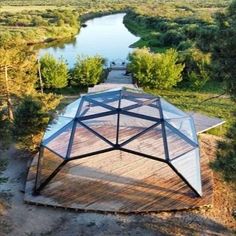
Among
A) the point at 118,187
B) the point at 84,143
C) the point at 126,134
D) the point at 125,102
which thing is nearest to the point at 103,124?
the point at 126,134

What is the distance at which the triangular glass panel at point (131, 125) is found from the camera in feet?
59.7

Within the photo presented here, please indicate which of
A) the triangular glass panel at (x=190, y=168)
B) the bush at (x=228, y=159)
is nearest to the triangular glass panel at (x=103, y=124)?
the triangular glass panel at (x=190, y=168)

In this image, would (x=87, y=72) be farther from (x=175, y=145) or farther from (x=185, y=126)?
(x=175, y=145)

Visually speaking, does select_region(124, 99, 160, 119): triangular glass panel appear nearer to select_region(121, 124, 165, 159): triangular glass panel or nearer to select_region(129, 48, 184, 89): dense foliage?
select_region(121, 124, 165, 159): triangular glass panel

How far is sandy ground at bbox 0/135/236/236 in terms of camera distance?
50.1ft

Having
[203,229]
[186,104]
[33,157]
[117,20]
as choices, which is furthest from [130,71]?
[117,20]

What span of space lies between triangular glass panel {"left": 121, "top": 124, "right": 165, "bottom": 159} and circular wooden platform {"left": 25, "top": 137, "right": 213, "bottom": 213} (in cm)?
138

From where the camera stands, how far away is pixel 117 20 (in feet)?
342

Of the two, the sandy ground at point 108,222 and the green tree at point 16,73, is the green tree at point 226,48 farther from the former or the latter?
the green tree at point 16,73

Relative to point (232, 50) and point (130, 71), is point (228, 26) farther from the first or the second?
point (130, 71)

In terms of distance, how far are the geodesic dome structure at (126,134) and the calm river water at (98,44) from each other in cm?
3078

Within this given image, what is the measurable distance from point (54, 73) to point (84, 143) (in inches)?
665

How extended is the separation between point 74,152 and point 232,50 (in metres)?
9.25

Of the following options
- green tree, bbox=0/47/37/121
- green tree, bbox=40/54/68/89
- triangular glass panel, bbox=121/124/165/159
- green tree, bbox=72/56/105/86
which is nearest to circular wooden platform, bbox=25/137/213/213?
triangular glass panel, bbox=121/124/165/159
